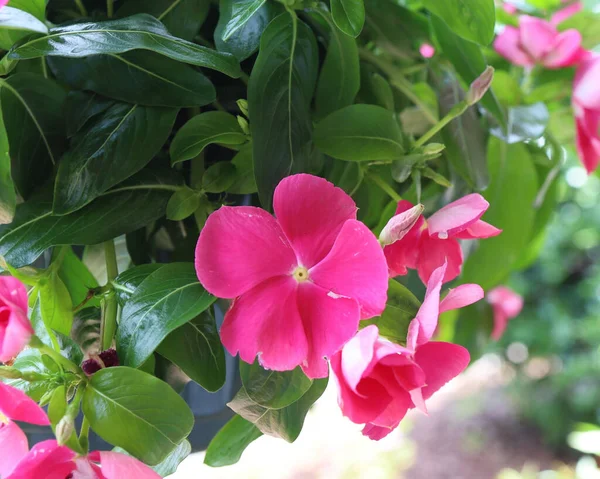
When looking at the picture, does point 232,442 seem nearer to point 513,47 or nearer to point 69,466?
point 69,466

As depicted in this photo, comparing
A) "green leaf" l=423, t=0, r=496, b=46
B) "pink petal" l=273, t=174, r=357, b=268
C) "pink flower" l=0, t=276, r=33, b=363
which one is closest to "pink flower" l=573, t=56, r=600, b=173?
"green leaf" l=423, t=0, r=496, b=46

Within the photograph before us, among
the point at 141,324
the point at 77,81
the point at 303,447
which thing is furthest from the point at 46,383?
the point at 303,447

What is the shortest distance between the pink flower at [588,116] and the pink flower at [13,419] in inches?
15.6

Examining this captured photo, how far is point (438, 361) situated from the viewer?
27 cm

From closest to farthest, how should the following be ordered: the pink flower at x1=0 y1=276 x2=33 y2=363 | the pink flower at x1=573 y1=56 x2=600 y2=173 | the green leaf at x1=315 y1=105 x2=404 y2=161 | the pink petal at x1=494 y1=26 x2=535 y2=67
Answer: the pink flower at x1=0 y1=276 x2=33 y2=363, the green leaf at x1=315 y1=105 x2=404 y2=161, the pink flower at x1=573 y1=56 x2=600 y2=173, the pink petal at x1=494 y1=26 x2=535 y2=67

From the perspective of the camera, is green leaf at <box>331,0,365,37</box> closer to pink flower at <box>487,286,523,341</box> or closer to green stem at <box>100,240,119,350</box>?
green stem at <box>100,240,119,350</box>

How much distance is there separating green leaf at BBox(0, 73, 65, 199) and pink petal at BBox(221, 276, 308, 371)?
0.14m

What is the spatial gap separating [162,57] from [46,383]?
0.16 metres

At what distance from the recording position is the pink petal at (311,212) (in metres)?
0.25

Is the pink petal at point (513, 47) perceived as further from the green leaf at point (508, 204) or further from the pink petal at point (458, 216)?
the pink petal at point (458, 216)

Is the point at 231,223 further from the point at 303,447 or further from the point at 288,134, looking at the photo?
the point at 303,447

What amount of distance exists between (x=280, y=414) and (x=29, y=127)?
0.19 meters

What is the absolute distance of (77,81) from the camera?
12.4 inches

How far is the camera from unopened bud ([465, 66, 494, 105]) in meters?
0.32
